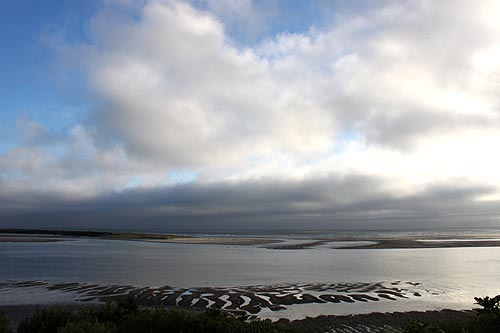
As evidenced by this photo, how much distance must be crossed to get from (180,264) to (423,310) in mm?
20404

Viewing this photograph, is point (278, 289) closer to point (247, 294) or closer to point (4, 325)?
point (247, 294)

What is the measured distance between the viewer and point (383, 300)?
18.2m

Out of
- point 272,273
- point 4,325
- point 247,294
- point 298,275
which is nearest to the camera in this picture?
point 4,325

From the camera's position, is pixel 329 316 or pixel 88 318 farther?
pixel 329 316

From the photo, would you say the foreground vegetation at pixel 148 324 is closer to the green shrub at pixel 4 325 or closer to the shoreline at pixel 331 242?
the green shrub at pixel 4 325

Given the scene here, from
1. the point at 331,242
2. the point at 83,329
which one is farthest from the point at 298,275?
the point at 331,242

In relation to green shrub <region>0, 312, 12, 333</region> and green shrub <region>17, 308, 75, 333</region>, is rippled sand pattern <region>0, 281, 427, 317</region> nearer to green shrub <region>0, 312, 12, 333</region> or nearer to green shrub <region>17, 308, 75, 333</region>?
green shrub <region>17, 308, 75, 333</region>

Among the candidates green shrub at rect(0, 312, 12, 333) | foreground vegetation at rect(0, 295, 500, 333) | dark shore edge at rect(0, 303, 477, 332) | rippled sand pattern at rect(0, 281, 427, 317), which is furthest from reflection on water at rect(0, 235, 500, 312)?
green shrub at rect(0, 312, 12, 333)

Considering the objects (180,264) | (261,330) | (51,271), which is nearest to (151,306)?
(261,330)

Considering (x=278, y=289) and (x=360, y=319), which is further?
(x=278, y=289)

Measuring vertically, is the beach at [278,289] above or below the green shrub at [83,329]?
below

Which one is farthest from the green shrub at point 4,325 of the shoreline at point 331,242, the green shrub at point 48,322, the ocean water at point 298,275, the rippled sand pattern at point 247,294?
the shoreline at point 331,242

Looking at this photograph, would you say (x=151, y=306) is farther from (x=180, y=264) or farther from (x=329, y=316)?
(x=180, y=264)

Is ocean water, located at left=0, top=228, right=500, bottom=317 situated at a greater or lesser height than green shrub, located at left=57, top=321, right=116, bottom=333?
lesser
